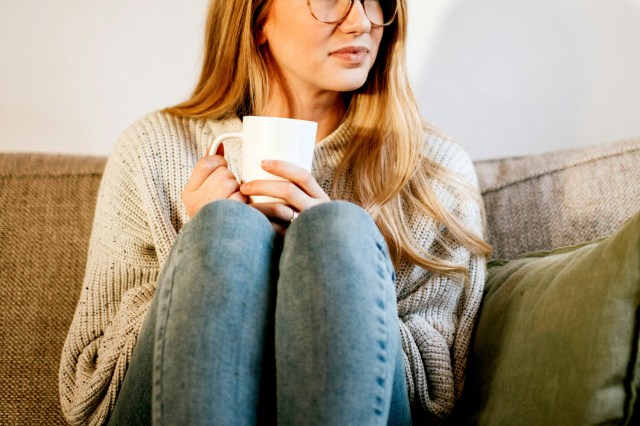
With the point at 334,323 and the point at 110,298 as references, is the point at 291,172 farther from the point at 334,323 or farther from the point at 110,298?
the point at 110,298

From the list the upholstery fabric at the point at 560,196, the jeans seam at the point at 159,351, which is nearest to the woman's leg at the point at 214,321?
the jeans seam at the point at 159,351

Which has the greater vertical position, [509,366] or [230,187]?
[230,187]

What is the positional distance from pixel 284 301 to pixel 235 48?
1.96 ft

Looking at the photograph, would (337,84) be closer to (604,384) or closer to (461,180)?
(461,180)

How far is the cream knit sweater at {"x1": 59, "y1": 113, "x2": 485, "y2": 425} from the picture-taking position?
96 centimetres

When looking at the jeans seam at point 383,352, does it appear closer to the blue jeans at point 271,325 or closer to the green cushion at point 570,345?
the blue jeans at point 271,325

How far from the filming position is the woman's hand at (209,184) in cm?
86

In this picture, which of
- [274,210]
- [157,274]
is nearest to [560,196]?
[274,210]

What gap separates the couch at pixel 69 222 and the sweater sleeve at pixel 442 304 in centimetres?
3

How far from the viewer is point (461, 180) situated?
44.6 inches

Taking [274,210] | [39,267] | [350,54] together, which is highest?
[350,54]

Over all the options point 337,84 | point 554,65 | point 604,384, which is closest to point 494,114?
point 554,65

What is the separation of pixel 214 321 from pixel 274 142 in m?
0.23

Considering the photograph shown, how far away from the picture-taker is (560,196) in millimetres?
1206
